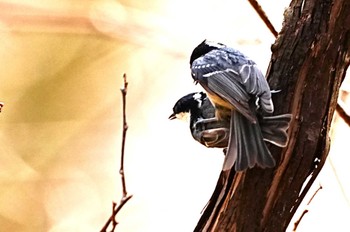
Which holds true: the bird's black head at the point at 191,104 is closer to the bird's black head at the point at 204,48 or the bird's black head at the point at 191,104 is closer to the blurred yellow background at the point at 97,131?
the bird's black head at the point at 204,48

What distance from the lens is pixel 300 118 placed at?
4.38 ft

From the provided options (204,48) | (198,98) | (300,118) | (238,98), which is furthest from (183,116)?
(300,118)

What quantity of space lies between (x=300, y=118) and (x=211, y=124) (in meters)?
0.29

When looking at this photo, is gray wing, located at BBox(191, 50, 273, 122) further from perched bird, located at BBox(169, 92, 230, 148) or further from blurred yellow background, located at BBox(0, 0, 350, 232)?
blurred yellow background, located at BBox(0, 0, 350, 232)

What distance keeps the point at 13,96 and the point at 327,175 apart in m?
1.74

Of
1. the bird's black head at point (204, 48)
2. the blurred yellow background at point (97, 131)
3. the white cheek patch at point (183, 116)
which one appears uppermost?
the blurred yellow background at point (97, 131)

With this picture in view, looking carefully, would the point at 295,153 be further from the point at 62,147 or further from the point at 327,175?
the point at 62,147

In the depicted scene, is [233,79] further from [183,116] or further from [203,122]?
[183,116]

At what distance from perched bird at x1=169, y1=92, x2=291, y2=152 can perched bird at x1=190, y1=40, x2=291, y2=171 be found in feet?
0.06

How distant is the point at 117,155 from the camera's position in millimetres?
3299

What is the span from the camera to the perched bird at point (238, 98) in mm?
1320

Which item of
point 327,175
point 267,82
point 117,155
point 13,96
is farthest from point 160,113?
point 267,82

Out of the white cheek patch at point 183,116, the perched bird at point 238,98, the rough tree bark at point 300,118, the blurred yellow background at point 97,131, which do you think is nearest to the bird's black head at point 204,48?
the perched bird at point 238,98

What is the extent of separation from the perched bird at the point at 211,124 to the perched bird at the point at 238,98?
0.02 metres
